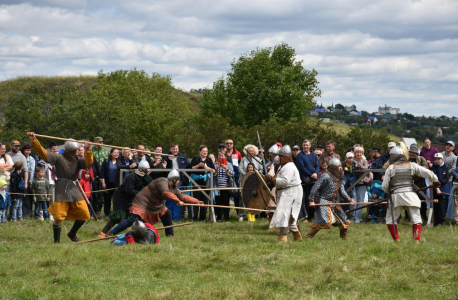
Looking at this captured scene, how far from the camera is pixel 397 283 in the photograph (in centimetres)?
715

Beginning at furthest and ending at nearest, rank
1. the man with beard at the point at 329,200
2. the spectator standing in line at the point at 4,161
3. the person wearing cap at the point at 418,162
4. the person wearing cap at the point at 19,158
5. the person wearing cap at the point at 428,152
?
the person wearing cap at the point at 428,152
the person wearing cap at the point at 19,158
the spectator standing in line at the point at 4,161
the person wearing cap at the point at 418,162
the man with beard at the point at 329,200

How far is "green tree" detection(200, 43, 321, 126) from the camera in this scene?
48250mm

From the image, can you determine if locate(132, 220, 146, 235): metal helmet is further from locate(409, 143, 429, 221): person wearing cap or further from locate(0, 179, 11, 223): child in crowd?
locate(0, 179, 11, 223): child in crowd

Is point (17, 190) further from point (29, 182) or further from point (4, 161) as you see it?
point (4, 161)

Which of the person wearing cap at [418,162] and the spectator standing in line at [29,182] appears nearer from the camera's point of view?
the person wearing cap at [418,162]

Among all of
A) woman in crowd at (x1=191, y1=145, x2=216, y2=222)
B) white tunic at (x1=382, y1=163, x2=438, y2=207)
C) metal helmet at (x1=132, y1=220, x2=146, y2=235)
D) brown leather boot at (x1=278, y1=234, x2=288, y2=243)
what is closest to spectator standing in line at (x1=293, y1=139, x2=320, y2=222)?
woman in crowd at (x1=191, y1=145, x2=216, y2=222)

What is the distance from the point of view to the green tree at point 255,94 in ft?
158

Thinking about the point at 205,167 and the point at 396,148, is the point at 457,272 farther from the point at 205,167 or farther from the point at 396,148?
the point at 205,167

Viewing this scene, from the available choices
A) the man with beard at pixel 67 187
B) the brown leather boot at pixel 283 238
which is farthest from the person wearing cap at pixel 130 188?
the brown leather boot at pixel 283 238

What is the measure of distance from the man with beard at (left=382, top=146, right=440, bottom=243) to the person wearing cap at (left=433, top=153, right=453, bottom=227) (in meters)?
3.72

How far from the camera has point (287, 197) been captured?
408 inches

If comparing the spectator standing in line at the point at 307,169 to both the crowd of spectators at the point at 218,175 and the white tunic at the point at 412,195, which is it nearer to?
the crowd of spectators at the point at 218,175

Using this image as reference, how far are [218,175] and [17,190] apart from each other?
4.47 metres

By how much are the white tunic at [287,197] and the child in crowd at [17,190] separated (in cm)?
646
